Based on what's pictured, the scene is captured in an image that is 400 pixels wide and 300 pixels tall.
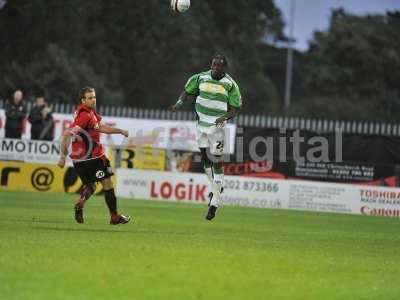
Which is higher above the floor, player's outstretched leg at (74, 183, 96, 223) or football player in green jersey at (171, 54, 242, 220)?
football player in green jersey at (171, 54, 242, 220)

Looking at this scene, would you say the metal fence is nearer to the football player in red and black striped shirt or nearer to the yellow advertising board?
the yellow advertising board

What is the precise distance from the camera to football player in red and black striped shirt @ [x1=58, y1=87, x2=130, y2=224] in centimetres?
1509

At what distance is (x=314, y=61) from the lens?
68.7 metres

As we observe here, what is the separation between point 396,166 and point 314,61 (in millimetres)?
42410

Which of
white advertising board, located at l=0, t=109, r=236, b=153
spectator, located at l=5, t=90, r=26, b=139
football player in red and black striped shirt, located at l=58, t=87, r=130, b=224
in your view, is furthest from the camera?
white advertising board, located at l=0, t=109, r=236, b=153

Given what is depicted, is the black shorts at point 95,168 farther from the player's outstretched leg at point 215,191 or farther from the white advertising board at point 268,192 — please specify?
the white advertising board at point 268,192

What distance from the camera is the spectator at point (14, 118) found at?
93.9ft

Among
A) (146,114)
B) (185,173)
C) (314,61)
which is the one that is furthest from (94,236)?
(314,61)

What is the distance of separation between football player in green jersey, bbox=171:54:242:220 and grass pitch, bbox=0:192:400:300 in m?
1.04

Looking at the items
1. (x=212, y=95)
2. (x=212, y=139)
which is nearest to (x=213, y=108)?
(x=212, y=95)

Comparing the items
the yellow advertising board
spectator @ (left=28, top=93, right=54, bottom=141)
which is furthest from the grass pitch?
spectator @ (left=28, top=93, right=54, bottom=141)

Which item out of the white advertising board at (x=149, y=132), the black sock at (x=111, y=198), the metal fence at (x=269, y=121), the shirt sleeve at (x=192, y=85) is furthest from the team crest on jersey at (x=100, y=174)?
the metal fence at (x=269, y=121)

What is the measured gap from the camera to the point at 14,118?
94.2ft

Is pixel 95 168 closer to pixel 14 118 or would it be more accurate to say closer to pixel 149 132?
pixel 14 118
